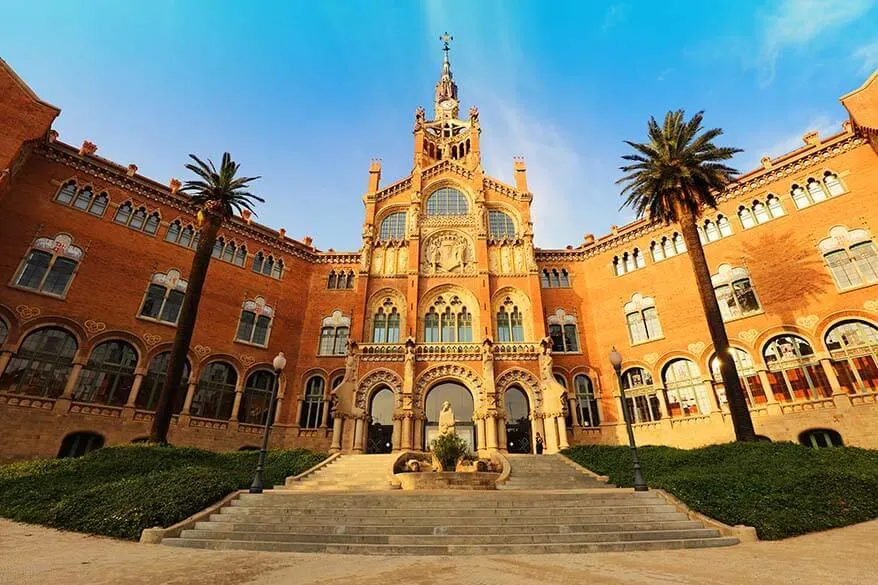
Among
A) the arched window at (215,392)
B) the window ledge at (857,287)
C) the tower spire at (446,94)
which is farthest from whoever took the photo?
the tower spire at (446,94)

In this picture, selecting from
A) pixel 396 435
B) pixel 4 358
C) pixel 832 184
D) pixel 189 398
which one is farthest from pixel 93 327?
pixel 832 184

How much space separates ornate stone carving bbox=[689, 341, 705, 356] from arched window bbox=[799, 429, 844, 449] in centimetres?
600

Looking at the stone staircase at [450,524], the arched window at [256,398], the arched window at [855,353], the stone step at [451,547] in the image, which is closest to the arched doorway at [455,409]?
the arched window at [256,398]

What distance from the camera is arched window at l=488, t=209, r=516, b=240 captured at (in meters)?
32.5

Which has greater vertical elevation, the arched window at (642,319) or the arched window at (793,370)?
the arched window at (642,319)

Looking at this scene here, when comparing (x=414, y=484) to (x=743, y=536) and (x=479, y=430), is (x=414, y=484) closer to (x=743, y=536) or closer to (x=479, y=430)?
(x=479, y=430)

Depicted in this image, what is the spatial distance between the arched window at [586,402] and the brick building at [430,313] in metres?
0.13

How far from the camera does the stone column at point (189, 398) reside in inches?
919

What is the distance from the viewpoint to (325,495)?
12414 mm

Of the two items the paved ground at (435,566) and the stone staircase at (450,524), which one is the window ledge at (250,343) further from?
the paved ground at (435,566)

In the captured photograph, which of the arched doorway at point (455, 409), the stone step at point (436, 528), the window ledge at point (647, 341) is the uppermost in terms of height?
the window ledge at point (647, 341)

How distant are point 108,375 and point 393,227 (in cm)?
2079

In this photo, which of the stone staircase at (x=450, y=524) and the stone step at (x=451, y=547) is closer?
the stone step at (x=451, y=547)

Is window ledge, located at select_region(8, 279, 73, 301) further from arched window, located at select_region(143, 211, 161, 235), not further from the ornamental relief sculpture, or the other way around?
the ornamental relief sculpture
